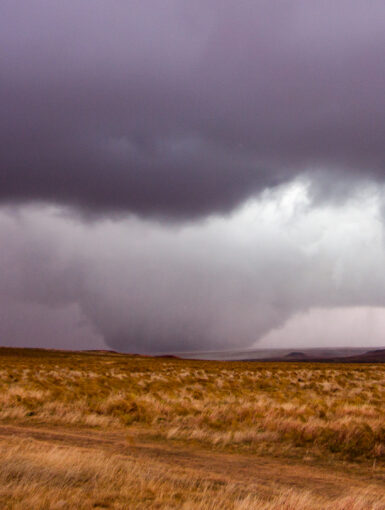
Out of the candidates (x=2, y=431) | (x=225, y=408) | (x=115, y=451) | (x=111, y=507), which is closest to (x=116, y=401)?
(x=225, y=408)

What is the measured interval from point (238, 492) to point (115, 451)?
15.5 feet

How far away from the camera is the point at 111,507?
6633 millimetres

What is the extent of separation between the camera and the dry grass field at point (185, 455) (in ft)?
23.5

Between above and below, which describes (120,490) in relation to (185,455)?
above

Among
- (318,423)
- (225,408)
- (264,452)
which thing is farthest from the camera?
(225,408)

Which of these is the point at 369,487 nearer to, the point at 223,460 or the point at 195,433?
the point at 223,460

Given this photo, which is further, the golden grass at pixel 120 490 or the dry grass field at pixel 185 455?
the dry grass field at pixel 185 455

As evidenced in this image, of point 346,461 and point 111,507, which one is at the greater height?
point 111,507

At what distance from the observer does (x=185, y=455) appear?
1188 centimetres

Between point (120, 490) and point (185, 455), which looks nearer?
point (120, 490)

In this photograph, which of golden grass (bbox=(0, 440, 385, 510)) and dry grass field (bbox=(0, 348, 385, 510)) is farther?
dry grass field (bbox=(0, 348, 385, 510))

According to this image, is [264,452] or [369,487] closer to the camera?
[369,487]

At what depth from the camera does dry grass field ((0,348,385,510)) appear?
7.16 metres

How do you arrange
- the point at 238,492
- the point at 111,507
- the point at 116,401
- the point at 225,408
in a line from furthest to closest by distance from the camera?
the point at 116,401 → the point at 225,408 → the point at 238,492 → the point at 111,507
